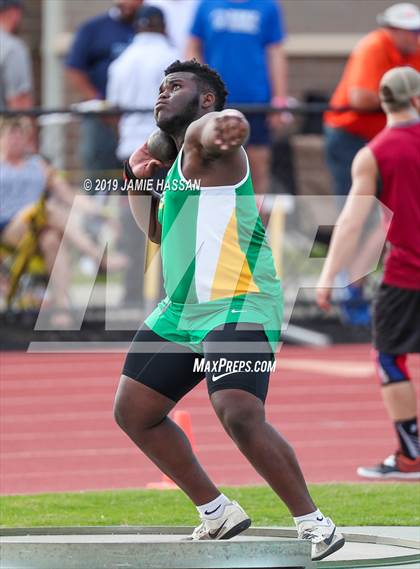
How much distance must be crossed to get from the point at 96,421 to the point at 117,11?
5124 millimetres

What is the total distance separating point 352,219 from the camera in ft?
30.2

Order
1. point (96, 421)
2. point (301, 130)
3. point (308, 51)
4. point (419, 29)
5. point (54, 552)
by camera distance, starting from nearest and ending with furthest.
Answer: point (54, 552) → point (96, 421) → point (419, 29) → point (301, 130) → point (308, 51)

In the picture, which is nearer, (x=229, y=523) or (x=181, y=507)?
(x=229, y=523)

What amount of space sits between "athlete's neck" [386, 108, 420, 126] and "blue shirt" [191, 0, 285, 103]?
461 cm

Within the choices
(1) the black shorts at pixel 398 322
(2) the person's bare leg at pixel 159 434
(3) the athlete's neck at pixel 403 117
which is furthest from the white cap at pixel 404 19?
(2) the person's bare leg at pixel 159 434

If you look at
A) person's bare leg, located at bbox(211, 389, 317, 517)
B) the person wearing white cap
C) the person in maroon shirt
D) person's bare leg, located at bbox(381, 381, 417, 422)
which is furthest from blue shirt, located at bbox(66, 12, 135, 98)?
person's bare leg, located at bbox(211, 389, 317, 517)

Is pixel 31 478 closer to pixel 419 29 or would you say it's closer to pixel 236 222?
pixel 236 222

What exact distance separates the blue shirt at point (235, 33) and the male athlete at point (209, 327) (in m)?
7.39

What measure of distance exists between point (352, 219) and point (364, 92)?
441cm

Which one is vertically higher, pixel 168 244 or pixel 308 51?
pixel 168 244

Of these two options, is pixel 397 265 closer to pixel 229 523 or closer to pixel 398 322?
pixel 398 322

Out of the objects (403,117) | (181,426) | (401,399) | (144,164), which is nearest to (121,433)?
(181,426)

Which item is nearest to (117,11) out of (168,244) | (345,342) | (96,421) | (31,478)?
(345,342)

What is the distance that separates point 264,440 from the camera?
6.04m
